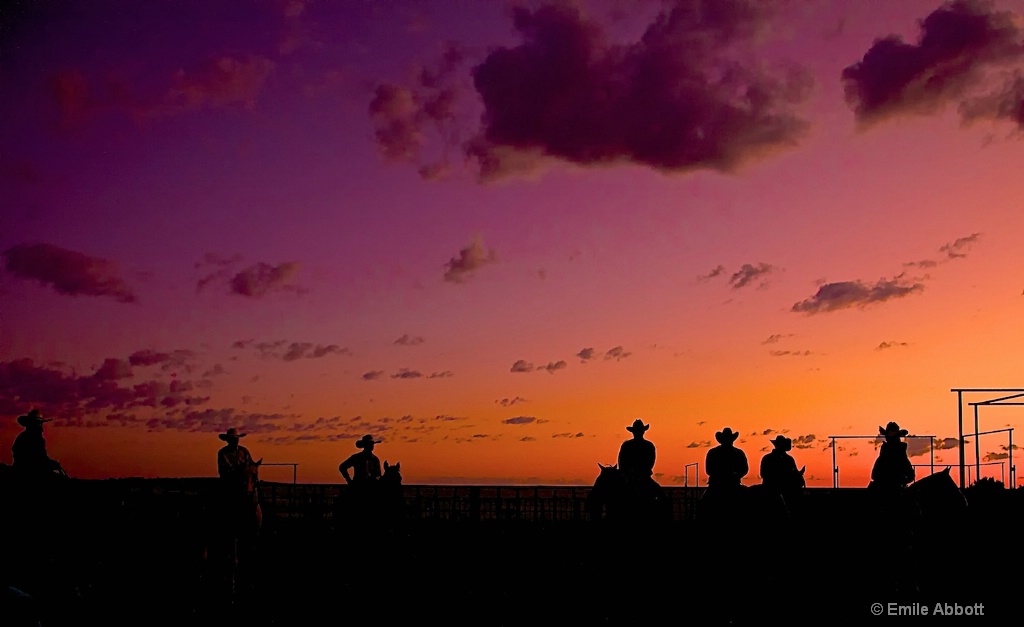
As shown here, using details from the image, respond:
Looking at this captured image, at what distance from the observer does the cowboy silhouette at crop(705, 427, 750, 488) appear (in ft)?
56.3

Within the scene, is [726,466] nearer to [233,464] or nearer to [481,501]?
[233,464]

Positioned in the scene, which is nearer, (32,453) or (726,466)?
(726,466)

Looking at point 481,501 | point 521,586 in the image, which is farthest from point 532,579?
point 481,501

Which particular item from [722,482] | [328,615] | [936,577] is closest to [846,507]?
[936,577]

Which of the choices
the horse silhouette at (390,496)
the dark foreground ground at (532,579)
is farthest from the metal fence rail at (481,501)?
the horse silhouette at (390,496)

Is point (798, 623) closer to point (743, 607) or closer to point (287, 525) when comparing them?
point (743, 607)

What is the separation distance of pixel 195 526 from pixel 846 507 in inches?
631

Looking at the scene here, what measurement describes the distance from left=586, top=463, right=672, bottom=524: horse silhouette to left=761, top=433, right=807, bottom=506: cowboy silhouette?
316 cm

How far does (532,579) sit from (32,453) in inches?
363

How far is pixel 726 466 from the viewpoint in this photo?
1722cm

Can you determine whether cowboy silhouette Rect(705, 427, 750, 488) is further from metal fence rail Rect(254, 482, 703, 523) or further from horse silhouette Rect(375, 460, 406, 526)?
metal fence rail Rect(254, 482, 703, 523)

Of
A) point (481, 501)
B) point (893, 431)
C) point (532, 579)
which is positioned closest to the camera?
point (893, 431)

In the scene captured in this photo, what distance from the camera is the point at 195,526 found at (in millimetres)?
24359

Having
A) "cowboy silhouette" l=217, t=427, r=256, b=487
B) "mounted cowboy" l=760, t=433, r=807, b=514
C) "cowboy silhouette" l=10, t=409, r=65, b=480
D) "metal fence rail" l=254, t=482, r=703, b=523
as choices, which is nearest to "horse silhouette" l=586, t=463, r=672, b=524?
"mounted cowboy" l=760, t=433, r=807, b=514
